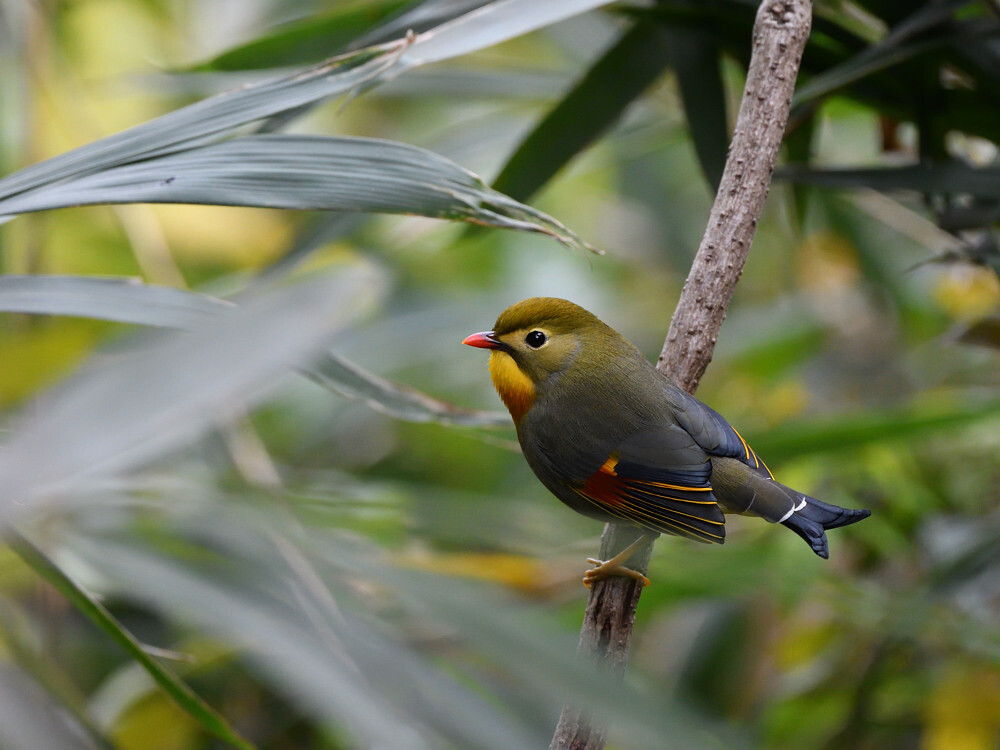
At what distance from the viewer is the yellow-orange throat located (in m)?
1.96

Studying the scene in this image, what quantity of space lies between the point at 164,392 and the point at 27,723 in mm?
350

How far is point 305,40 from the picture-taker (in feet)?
7.81

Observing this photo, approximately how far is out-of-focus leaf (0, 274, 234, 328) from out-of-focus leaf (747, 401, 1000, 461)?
5.06ft

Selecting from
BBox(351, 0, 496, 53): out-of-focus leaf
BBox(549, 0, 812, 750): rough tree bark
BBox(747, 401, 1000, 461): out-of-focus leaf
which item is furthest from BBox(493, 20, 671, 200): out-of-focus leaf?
BBox(747, 401, 1000, 461): out-of-focus leaf

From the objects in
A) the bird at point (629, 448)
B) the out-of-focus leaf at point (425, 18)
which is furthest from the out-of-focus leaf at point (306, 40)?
the bird at point (629, 448)

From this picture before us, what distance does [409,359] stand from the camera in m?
3.94

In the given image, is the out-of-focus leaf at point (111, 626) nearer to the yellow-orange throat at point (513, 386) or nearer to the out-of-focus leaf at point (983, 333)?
the yellow-orange throat at point (513, 386)

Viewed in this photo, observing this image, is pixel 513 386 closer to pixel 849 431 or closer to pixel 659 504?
pixel 659 504

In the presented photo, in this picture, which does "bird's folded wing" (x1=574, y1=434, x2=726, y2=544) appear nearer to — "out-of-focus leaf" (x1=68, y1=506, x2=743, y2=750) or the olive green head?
the olive green head

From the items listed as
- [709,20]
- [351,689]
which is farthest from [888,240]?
[351,689]

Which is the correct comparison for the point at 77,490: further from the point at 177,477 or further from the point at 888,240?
the point at 888,240

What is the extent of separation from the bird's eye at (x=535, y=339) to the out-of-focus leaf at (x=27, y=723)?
4.09ft

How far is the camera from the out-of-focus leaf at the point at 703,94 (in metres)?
2.13

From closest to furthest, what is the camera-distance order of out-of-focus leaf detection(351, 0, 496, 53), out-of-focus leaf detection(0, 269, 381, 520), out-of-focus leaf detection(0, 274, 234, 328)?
out-of-focus leaf detection(0, 269, 381, 520)
out-of-focus leaf detection(0, 274, 234, 328)
out-of-focus leaf detection(351, 0, 496, 53)
